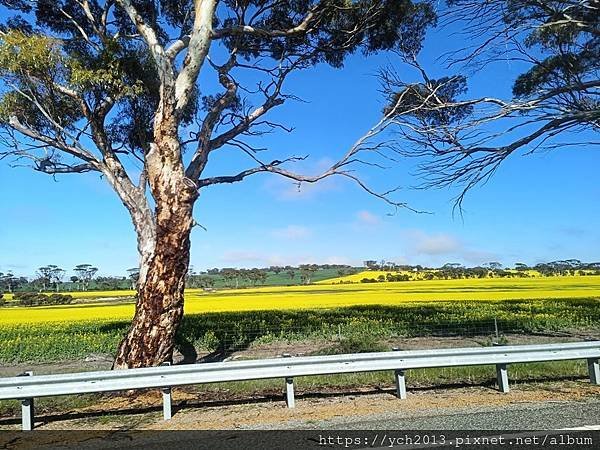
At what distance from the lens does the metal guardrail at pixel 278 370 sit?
6.41 metres

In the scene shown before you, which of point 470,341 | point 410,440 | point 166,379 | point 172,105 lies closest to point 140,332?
point 166,379

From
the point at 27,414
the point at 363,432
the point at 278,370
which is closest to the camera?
the point at 363,432

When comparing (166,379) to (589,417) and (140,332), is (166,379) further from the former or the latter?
(589,417)

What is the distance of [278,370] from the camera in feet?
23.3

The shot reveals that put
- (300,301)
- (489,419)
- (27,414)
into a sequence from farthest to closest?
(300,301), (27,414), (489,419)

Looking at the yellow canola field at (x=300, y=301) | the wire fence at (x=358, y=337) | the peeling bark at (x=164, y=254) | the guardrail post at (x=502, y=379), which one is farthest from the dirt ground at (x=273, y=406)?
the yellow canola field at (x=300, y=301)

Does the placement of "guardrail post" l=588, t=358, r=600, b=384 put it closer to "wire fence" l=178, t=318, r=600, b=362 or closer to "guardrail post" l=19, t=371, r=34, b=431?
"wire fence" l=178, t=318, r=600, b=362

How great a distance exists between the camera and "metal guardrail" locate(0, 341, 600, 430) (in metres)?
6.41

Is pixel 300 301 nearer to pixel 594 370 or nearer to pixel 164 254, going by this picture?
pixel 164 254

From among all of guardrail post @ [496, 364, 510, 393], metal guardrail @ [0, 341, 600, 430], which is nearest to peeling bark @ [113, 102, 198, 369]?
metal guardrail @ [0, 341, 600, 430]

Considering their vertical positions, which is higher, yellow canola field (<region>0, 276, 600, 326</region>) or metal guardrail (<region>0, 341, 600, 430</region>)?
metal guardrail (<region>0, 341, 600, 430</region>)

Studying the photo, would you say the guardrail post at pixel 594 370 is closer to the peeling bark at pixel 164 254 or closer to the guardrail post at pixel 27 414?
the peeling bark at pixel 164 254

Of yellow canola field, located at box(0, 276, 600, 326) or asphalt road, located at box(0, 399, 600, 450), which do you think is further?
yellow canola field, located at box(0, 276, 600, 326)

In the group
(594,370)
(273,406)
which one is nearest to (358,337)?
(594,370)
